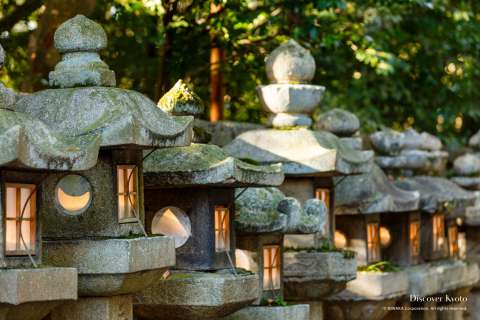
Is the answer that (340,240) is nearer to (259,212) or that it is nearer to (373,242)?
(373,242)

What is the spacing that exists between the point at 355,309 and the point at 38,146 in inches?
280

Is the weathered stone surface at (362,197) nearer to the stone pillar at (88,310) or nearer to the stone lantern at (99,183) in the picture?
the stone lantern at (99,183)

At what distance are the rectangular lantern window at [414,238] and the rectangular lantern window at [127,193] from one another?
23.1 feet

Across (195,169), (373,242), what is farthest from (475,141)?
(195,169)

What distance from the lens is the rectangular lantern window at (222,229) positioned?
41.7 feet

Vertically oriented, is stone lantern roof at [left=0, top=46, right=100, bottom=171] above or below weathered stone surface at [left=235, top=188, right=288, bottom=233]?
above

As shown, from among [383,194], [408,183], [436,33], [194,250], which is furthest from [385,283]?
[436,33]

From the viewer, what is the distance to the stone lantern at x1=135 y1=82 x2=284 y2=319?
12133 mm

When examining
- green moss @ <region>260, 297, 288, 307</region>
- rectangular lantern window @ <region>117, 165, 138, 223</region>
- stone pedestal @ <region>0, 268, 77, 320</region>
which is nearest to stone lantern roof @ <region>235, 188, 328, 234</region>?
green moss @ <region>260, 297, 288, 307</region>

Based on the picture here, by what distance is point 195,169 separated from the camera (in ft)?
39.8

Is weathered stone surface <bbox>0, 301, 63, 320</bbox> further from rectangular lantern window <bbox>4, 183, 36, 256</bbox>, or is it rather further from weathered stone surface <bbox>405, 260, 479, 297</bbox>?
weathered stone surface <bbox>405, 260, 479, 297</bbox>

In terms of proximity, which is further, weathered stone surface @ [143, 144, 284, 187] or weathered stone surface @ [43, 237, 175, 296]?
weathered stone surface @ [143, 144, 284, 187]

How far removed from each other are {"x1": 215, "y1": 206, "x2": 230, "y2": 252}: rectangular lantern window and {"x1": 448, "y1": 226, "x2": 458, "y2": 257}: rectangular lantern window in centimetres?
736

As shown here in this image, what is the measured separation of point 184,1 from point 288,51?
411 cm
